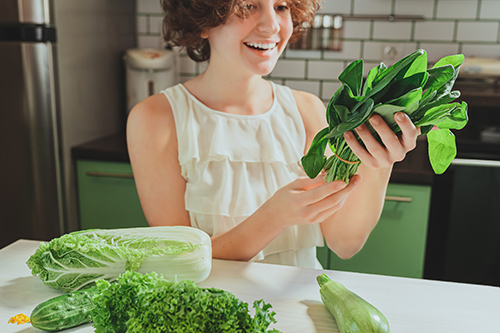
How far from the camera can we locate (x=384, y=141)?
0.84 meters

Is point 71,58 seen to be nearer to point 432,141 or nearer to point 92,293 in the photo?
point 92,293

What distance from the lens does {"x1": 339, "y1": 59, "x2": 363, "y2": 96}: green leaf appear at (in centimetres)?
79

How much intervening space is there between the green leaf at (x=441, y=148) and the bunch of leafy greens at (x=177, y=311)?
0.46 meters

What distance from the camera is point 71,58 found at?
6.97 ft

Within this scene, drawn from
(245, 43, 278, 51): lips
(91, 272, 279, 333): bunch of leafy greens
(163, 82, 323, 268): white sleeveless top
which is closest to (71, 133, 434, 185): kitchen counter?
(163, 82, 323, 268): white sleeveless top

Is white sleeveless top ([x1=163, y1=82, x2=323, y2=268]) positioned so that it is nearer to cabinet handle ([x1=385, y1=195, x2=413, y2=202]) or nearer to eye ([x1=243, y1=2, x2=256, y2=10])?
eye ([x1=243, y1=2, x2=256, y2=10])

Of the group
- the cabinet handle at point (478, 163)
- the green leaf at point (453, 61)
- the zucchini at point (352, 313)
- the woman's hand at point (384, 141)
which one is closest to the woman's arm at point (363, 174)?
the woman's hand at point (384, 141)

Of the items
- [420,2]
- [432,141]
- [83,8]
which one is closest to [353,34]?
[420,2]

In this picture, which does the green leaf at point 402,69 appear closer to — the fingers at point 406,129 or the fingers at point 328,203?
the fingers at point 406,129

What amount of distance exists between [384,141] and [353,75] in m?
0.13

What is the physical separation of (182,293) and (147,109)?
0.82 meters

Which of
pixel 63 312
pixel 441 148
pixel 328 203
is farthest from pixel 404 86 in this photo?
pixel 63 312

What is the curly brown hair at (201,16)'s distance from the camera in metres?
1.21

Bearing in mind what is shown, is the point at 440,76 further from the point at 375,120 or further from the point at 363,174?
the point at 363,174
